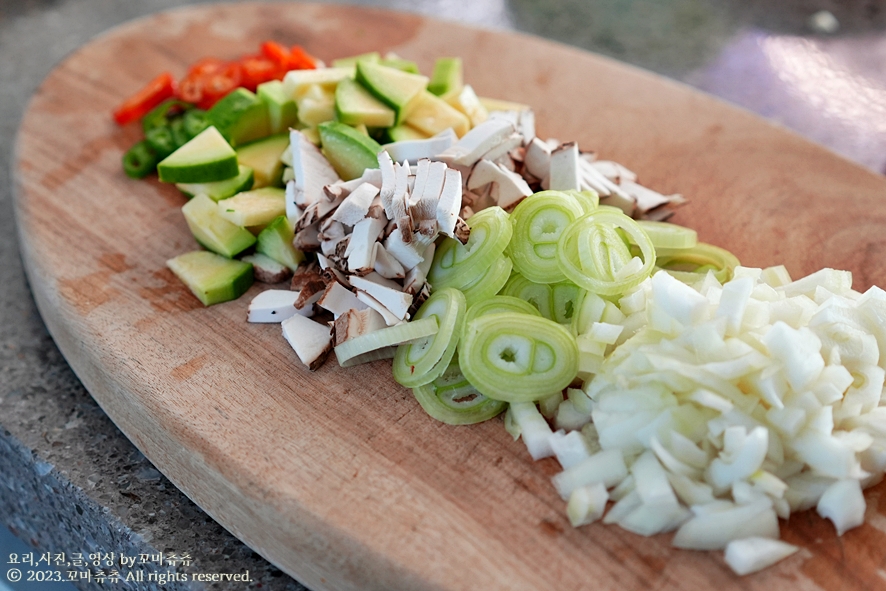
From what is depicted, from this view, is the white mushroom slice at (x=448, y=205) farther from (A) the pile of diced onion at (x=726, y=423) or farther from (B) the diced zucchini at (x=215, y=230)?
(B) the diced zucchini at (x=215, y=230)

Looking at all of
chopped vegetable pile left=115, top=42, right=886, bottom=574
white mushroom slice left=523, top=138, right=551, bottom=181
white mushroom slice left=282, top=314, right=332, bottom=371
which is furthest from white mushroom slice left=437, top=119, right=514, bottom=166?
white mushroom slice left=282, top=314, right=332, bottom=371

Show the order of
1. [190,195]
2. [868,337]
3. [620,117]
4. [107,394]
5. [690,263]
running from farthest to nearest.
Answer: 1. [620,117]
2. [190,195]
3. [690,263]
4. [107,394]
5. [868,337]

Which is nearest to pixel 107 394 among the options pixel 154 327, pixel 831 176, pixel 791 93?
pixel 154 327

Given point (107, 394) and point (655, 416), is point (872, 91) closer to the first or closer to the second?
point (655, 416)

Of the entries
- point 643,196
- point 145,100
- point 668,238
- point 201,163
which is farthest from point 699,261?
point 145,100

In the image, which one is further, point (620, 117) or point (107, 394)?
point (620, 117)

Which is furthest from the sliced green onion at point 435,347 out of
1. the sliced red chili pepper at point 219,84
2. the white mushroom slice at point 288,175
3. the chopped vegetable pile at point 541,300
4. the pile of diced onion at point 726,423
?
the sliced red chili pepper at point 219,84
